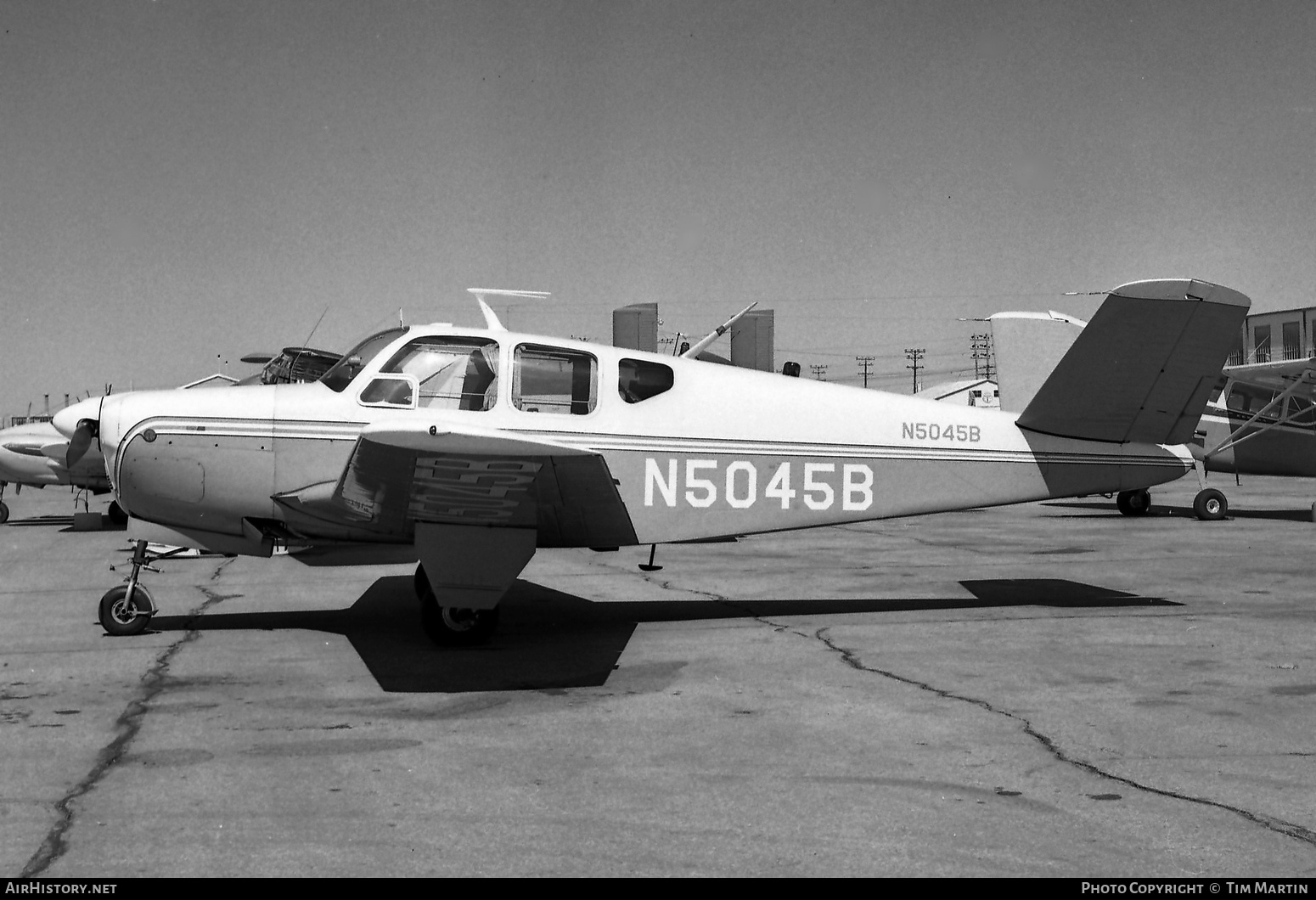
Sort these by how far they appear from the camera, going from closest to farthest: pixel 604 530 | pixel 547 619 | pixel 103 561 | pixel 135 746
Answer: pixel 135 746 → pixel 604 530 → pixel 547 619 → pixel 103 561

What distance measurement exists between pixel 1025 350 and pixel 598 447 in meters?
4.39

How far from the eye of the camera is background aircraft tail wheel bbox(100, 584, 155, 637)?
8.97m

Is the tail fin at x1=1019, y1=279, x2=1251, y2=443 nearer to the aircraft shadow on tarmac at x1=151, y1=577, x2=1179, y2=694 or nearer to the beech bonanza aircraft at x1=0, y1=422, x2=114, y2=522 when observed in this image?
the aircraft shadow on tarmac at x1=151, y1=577, x2=1179, y2=694

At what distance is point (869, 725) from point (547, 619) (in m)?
4.39

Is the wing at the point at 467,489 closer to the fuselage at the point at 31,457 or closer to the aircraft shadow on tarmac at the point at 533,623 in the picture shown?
the aircraft shadow on tarmac at the point at 533,623

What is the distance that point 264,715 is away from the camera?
21.0ft

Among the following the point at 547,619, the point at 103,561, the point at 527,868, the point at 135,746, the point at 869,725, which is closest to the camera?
the point at 527,868

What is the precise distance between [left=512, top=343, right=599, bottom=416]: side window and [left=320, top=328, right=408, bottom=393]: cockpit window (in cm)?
100

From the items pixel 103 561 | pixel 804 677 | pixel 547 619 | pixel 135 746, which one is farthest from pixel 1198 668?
pixel 103 561

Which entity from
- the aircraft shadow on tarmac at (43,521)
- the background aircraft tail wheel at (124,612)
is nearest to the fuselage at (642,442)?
the background aircraft tail wheel at (124,612)

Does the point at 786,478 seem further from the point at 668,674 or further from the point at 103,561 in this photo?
the point at 103,561

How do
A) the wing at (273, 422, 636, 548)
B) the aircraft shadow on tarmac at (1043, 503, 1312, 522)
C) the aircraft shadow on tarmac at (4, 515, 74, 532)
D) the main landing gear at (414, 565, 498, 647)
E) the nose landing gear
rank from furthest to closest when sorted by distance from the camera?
1. the aircraft shadow on tarmac at (4, 515, 74, 532)
2. the aircraft shadow on tarmac at (1043, 503, 1312, 522)
3. the nose landing gear
4. the main landing gear at (414, 565, 498, 647)
5. the wing at (273, 422, 636, 548)

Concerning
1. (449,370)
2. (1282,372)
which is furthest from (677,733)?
(1282,372)

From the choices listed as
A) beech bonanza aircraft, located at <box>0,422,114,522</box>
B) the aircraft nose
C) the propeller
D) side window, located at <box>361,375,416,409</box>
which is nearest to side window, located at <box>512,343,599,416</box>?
side window, located at <box>361,375,416,409</box>
